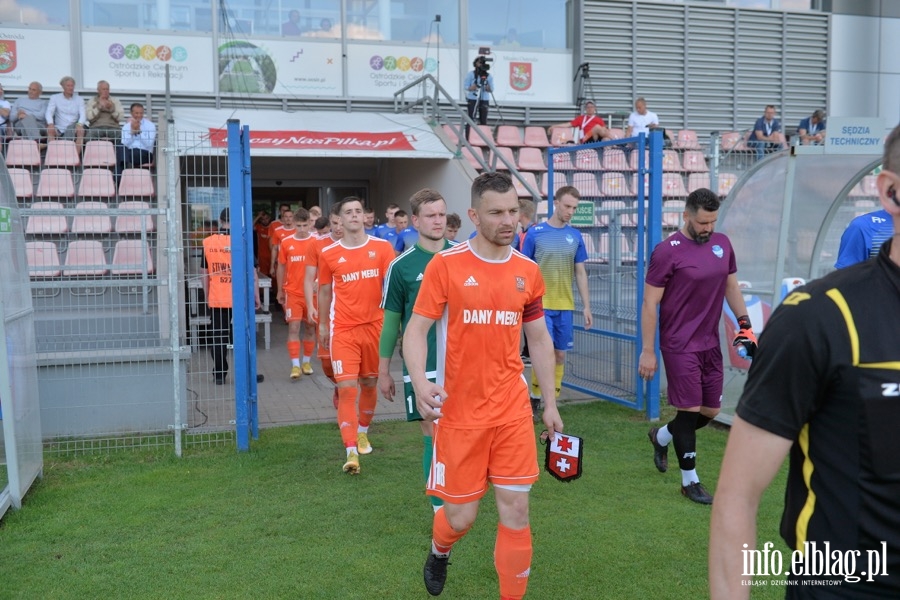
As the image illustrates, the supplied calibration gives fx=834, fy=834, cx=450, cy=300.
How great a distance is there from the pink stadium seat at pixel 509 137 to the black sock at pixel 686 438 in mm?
11293

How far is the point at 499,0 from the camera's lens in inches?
727

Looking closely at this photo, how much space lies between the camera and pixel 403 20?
703 inches

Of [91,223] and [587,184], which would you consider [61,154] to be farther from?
[587,184]

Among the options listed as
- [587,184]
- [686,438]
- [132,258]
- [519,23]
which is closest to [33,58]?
[132,258]

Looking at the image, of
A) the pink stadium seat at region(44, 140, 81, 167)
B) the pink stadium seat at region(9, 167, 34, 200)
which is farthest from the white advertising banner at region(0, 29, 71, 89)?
the pink stadium seat at region(9, 167, 34, 200)

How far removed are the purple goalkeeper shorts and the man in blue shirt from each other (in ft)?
4.21

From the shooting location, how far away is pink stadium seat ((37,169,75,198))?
8.93 meters

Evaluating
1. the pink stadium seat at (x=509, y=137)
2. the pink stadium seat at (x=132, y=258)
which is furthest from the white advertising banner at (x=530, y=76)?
the pink stadium seat at (x=132, y=258)

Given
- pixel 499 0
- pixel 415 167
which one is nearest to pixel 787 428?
pixel 415 167

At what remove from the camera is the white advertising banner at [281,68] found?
16.7 metres

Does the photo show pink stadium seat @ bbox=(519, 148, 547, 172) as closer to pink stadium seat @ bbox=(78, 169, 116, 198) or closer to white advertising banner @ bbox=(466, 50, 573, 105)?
white advertising banner @ bbox=(466, 50, 573, 105)

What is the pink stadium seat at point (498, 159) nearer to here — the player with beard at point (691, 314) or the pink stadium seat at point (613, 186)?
the pink stadium seat at point (613, 186)

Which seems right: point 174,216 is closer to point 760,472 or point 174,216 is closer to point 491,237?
point 491,237

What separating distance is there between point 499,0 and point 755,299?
12293 millimetres
